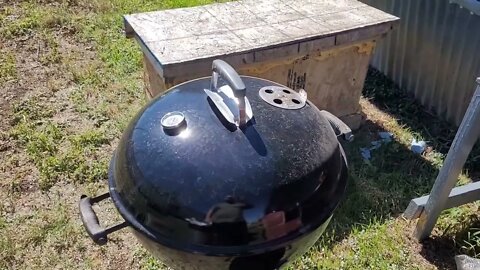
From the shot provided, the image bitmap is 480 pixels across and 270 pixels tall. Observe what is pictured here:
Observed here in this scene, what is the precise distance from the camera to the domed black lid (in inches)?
51.2

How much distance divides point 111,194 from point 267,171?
506 mm

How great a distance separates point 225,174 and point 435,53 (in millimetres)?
2903

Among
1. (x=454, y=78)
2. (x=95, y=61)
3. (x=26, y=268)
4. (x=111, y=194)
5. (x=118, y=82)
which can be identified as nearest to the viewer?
(x=111, y=194)

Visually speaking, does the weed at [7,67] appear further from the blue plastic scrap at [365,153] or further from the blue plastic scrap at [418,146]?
the blue plastic scrap at [418,146]

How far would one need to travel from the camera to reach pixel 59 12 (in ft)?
17.3

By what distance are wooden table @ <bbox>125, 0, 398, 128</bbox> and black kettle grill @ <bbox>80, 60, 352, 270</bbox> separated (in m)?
1.35

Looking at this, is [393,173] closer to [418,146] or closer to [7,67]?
[418,146]

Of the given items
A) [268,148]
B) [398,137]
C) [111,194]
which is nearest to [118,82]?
[398,137]

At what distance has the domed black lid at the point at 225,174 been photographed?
130cm

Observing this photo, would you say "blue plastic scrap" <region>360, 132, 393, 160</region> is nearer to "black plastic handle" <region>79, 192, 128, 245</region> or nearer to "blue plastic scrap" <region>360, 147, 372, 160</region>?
"blue plastic scrap" <region>360, 147, 372, 160</region>

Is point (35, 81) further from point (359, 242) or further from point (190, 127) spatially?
point (190, 127)

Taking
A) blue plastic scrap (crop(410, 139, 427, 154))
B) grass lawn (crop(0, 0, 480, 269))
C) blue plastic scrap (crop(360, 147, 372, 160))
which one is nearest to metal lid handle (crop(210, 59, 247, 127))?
grass lawn (crop(0, 0, 480, 269))

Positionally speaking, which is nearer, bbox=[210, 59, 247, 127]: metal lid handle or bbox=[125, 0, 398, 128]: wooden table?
bbox=[210, 59, 247, 127]: metal lid handle

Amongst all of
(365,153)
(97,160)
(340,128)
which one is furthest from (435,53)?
(97,160)
